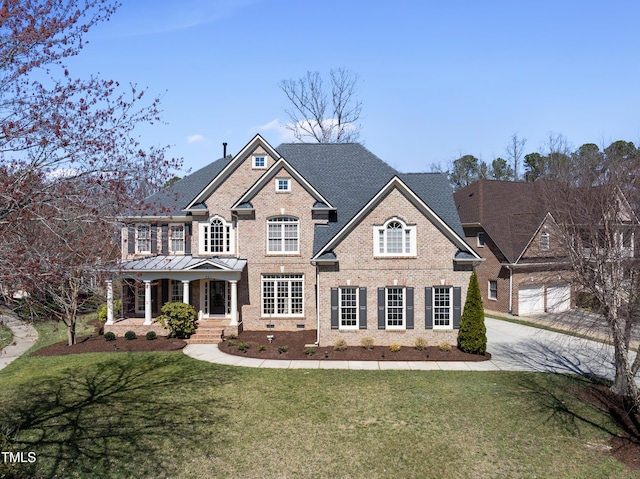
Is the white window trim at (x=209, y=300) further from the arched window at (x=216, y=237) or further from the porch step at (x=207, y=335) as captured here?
the porch step at (x=207, y=335)

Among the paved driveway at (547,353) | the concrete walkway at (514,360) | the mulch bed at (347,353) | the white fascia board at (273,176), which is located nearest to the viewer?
the concrete walkway at (514,360)

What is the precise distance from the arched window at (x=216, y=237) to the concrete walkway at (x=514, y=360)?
18.9 feet

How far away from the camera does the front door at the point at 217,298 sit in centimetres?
2339

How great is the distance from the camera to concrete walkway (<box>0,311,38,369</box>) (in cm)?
1744

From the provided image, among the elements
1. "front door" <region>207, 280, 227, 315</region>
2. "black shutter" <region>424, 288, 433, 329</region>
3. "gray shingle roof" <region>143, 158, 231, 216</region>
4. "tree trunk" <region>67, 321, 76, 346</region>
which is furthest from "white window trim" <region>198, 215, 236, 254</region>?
"black shutter" <region>424, 288, 433, 329</region>

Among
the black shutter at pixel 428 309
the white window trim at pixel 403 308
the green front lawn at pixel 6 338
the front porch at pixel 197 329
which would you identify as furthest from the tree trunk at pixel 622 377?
the green front lawn at pixel 6 338

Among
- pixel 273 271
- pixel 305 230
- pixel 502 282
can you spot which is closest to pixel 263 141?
pixel 305 230

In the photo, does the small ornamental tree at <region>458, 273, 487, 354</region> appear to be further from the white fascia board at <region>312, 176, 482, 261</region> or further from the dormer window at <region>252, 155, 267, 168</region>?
the dormer window at <region>252, 155, 267, 168</region>

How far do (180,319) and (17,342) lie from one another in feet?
28.7

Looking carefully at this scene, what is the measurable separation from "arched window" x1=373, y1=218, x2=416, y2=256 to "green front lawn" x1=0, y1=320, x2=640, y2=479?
5721 millimetres

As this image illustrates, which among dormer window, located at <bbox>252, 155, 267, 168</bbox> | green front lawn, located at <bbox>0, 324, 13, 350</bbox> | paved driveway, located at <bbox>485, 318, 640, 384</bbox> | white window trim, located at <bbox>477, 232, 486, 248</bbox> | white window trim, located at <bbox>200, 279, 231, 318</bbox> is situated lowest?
paved driveway, located at <bbox>485, 318, 640, 384</bbox>

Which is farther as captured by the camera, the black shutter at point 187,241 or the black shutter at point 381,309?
the black shutter at point 187,241

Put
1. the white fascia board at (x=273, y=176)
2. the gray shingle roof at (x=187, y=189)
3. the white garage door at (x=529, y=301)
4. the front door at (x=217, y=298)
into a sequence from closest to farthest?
the white fascia board at (x=273, y=176)
the front door at (x=217, y=298)
the gray shingle roof at (x=187, y=189)
the white garage door at (x=529, y=301)

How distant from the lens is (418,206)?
18781mm
